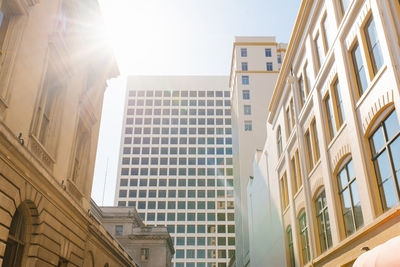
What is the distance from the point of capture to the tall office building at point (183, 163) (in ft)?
310

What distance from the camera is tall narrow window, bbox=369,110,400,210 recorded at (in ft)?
41.0

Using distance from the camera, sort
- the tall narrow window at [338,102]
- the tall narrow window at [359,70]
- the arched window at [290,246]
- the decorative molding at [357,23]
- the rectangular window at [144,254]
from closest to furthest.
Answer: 1. the decorative molding at [357,23]
2. the tall narrow window at [359,70]
3. the tall narrow window at [338,102]
4. the arched window at [290,246]
5. the rectangular window at [144,254]

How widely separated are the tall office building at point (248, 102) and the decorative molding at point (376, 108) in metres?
41.0

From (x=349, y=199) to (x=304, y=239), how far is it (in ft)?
26.4

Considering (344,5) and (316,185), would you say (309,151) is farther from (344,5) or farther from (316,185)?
(344,5)

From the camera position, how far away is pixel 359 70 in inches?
624

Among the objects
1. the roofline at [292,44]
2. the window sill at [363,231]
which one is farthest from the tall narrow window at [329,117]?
the roofline at [292,44]

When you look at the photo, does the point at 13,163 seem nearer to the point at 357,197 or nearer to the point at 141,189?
the point at 357,197

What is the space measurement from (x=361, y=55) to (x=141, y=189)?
8904 centimetres

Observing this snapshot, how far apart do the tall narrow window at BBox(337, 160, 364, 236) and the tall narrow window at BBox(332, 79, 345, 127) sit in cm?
215

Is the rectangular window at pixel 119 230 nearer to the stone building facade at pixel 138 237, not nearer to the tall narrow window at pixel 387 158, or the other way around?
the stone building facade at pixel 138 237

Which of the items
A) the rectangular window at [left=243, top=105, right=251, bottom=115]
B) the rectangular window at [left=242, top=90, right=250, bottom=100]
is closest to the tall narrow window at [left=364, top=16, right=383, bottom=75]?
the rectangular window at [left=243, top=105, right=251, bottom=115]

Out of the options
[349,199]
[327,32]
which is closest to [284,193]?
[349,199]

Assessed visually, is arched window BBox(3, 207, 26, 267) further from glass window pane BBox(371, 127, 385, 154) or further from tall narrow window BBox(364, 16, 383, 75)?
tall narrow window BBox(364, 16, 383, 75)
